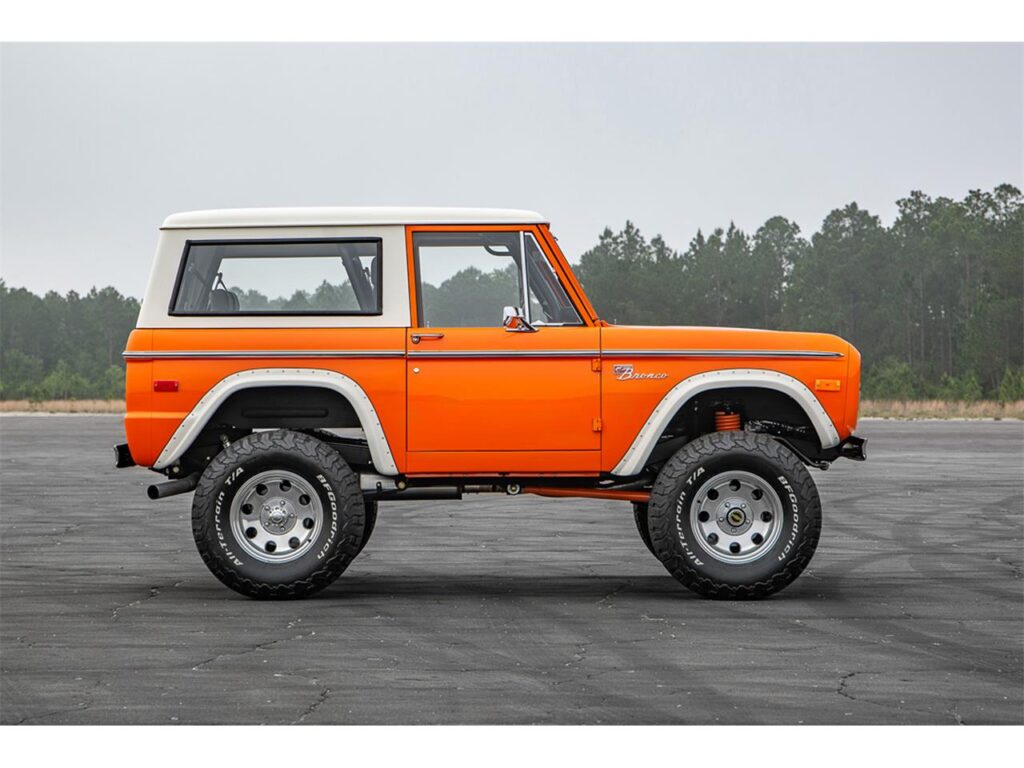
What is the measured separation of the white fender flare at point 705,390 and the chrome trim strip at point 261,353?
169cm

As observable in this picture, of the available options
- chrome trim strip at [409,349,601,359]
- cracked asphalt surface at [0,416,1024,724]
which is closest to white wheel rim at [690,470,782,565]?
cracked asphalt surface at [0,416,1024,724]

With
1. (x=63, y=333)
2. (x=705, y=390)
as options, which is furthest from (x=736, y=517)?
(x=63, y=333)

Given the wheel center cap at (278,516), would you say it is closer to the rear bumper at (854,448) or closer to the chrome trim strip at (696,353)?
the chrome trim strip at (696,353)

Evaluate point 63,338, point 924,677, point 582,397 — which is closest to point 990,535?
point 582,397

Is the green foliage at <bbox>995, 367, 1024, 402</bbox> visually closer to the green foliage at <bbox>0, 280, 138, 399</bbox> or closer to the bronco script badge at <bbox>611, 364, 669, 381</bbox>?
the bronco script badge at <bbox>611, 364, 669, 381</bbox>

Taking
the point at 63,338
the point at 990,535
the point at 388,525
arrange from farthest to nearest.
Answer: the point at 63,338, the point at 388,525, the point at 990,535

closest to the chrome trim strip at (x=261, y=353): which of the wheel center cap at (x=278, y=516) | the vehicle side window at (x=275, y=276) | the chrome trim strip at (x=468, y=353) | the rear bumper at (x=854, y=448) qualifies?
the chrome trim strip at (x=468, y=353)

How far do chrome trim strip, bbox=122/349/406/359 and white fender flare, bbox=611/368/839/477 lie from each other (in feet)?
5.53

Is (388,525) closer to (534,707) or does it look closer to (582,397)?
(582,397)

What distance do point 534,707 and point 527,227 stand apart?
4.25 metres

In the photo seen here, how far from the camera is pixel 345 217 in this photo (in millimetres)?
10070

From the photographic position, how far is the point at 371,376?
32.0ft

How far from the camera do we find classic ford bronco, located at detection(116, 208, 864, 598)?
383 inches

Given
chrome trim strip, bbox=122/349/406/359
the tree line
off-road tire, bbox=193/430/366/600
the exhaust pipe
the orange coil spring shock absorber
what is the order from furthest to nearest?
the tree line
the orange coil spring shock absorber
the exhaust pipe
chrome trim strip, bbox=122/349/406/359
off-road tire, bbox=193/430/366/600
